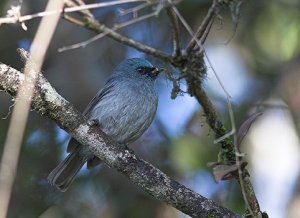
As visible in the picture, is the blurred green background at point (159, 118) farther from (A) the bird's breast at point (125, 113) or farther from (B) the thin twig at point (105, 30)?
(B) the thin twig at point (105, 30)

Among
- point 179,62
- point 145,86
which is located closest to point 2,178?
point 145,86

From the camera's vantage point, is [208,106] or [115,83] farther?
[115,83]

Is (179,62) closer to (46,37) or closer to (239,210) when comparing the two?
(46,37)

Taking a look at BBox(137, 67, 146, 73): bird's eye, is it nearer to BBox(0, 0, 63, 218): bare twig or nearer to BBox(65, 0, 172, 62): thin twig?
BBox(0, 0, 63, 218): bare twig

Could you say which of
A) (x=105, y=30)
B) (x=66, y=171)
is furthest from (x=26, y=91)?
(x=66, y=171)

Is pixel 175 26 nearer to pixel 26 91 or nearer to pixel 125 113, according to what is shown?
pixel 26 91

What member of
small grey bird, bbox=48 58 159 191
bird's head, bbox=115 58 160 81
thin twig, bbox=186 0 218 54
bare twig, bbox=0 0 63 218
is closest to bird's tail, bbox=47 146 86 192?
small grey bird, bbox=48 58 159 191

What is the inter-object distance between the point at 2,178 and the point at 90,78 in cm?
204

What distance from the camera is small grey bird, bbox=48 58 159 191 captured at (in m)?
6.02

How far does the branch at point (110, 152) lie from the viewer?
4.29 metres

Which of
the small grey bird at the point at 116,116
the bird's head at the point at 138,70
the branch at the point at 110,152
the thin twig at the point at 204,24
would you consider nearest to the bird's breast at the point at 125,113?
the small grey bird at the point at 116,116

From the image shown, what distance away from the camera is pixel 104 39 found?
25.9 feet

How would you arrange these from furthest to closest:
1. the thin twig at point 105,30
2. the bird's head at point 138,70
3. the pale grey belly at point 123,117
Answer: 1. the bird's head at point 138,70
2. the pale grey belly at point 123,117
3. the thin twig at point 105,30

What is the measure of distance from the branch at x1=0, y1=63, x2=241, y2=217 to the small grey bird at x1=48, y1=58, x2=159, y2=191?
1.49 meters
